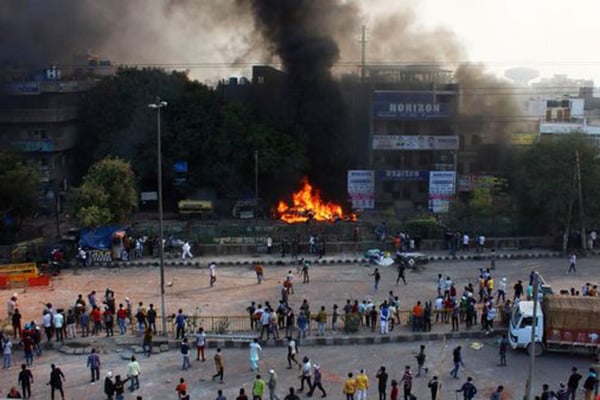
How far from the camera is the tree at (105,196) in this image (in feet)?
115

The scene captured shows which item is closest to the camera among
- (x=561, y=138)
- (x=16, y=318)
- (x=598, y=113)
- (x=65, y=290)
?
(x=16, y=318)

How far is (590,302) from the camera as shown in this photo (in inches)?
859

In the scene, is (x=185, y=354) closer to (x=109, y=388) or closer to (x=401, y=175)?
(x=109, y=388)

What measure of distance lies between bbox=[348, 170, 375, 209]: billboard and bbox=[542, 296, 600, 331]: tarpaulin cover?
24.5m

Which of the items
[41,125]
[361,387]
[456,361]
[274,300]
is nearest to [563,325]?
[456,361]

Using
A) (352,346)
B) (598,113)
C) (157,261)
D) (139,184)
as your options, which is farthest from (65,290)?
(598,113)

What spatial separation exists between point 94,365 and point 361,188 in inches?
1123

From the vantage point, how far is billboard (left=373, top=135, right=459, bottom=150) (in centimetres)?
4888

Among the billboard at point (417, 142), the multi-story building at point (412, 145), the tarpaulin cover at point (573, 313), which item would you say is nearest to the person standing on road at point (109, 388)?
the tarpaulin cover at point (573, 313)

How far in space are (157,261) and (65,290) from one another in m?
5.65

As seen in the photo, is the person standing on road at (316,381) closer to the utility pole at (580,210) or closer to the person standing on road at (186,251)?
the person standing on road at (186,251)

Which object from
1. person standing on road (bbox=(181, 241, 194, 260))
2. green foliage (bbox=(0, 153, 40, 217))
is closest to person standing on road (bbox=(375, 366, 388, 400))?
person standing on road (bbox=(181, 241, 194, 260))

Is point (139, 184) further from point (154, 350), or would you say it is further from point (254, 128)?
point (154, 350)

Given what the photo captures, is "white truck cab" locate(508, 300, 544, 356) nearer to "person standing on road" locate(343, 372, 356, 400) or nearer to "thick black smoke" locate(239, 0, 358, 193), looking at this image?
"person standing on road" locate(343, 372, 356, 400)
